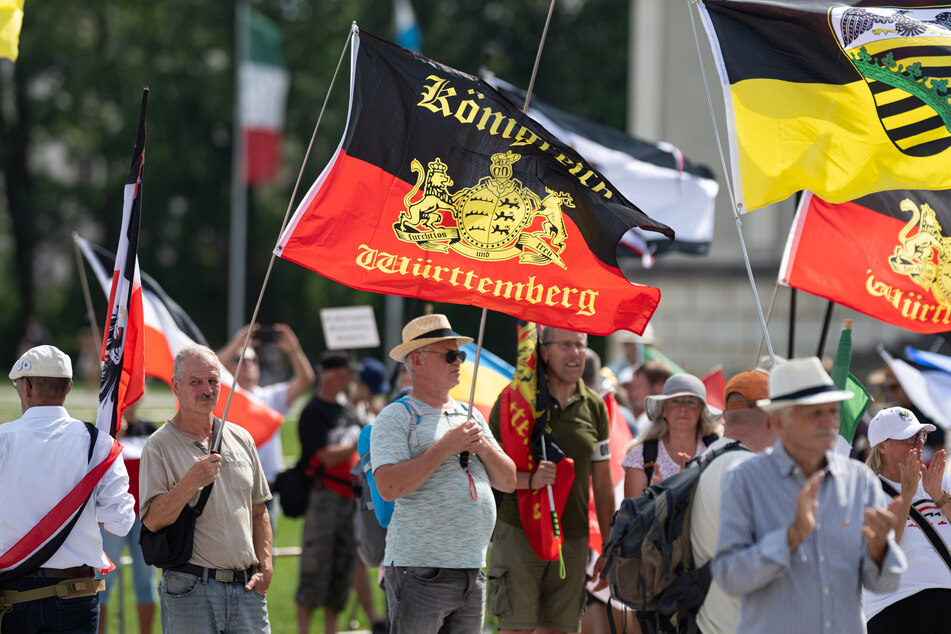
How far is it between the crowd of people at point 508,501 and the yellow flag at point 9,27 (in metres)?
2.41

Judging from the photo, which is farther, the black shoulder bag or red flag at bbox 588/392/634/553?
red flag at bbox 588/392/634/553

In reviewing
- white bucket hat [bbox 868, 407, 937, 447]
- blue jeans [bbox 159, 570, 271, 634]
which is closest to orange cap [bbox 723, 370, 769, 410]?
white bucket hat [bbox 868, 407, 937, 447]

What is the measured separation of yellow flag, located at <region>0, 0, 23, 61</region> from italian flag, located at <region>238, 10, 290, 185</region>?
22.7m

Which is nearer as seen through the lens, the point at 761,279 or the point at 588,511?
the point at 588,511

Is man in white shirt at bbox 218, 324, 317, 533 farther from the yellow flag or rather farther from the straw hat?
the straw hat

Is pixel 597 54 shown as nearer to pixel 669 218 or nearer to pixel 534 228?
pixel 669 218

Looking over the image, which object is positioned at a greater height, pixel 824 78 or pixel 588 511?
pixel 824 78

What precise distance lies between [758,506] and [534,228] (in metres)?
2.29

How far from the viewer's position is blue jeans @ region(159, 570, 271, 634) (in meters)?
5.37

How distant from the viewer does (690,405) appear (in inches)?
266

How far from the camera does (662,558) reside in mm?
4543

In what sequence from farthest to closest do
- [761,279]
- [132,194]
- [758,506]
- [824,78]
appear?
[761,279]
[824,78]
[132,194]
[758,506]

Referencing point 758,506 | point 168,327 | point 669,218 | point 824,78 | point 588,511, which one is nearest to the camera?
point 758,506

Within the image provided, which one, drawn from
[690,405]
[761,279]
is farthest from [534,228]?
[761,279]
